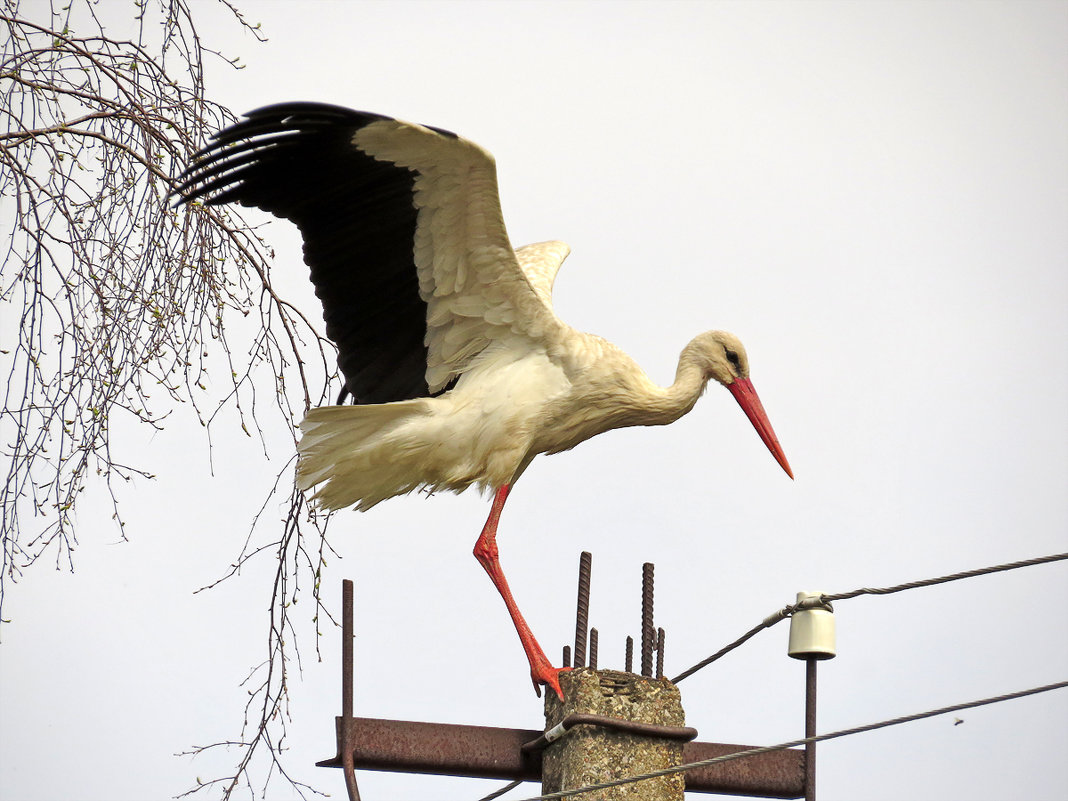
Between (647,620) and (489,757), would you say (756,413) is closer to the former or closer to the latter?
(647,620)

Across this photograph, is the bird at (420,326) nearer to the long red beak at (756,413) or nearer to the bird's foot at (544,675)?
the bird's foot at (544,675)

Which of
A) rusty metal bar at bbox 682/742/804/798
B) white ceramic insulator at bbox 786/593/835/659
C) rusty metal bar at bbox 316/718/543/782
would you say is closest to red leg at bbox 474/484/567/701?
rusty metal bar at bbox 316/718/543/782

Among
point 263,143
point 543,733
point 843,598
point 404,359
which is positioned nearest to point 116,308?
point 263,143

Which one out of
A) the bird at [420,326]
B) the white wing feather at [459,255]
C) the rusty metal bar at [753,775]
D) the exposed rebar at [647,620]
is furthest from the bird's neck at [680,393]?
the rusty metal bar at [753,775]

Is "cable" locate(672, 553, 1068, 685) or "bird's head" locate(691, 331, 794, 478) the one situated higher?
"bird's head" locate(691, 331, 794, 478)

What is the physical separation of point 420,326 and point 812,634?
5.25ft

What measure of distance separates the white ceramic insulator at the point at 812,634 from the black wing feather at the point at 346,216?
4.76 feet

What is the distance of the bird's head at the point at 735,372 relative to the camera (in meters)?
5.28

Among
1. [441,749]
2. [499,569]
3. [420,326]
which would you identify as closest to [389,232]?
[420,326]

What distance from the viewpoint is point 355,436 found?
4.63 m

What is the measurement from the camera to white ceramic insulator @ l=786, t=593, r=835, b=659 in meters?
4.05

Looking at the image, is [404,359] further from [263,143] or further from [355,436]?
[263,143]

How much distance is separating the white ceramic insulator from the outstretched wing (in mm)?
1281

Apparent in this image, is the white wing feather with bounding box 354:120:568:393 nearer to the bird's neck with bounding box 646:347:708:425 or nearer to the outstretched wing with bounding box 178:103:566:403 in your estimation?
the outstretched wing with bounding box 178:103:566:403
